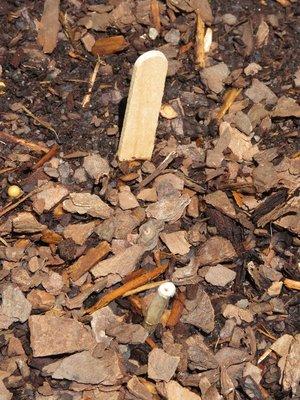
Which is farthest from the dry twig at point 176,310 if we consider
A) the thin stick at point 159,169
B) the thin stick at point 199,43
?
the thin stick at point 199,43

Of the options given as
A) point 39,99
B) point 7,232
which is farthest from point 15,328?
point 39,99

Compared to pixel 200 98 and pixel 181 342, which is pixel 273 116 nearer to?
pixel 200 98

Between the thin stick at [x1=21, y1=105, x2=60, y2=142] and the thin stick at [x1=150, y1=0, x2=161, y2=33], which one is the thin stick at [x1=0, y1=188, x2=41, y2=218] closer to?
the thin stick at [x1=21, y1=105, x2=60, y2=142]

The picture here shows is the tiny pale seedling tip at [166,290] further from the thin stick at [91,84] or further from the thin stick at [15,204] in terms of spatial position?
the thin stick at [91,84]

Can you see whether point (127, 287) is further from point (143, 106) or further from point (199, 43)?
point (199, 43)

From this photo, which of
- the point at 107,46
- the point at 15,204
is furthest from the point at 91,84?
the point at 15,204

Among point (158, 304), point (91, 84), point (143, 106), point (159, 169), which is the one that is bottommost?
point (158, 304)
